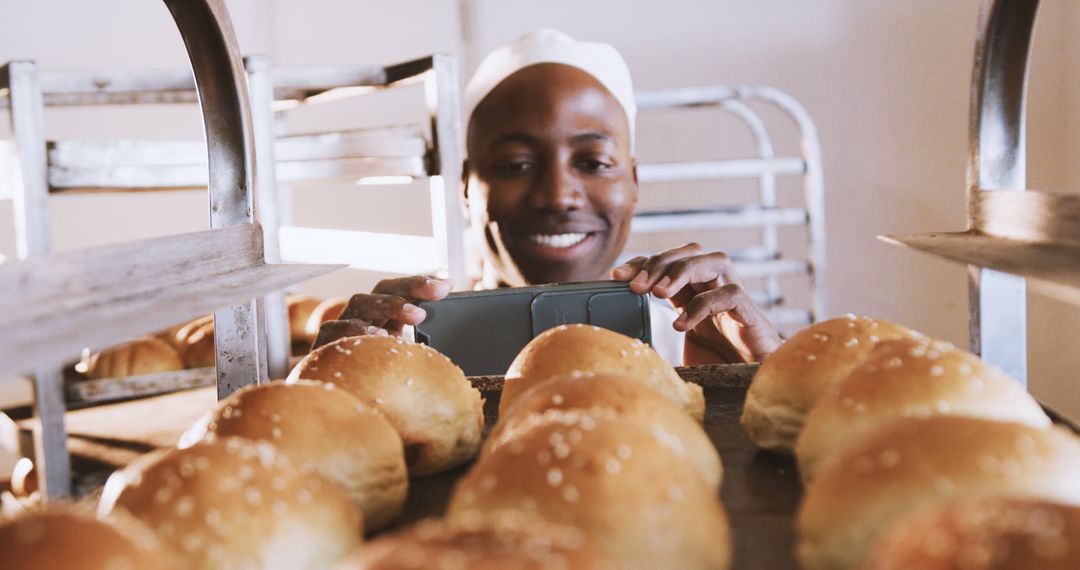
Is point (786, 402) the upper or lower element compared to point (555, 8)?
lower

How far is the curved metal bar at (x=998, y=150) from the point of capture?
1041mm

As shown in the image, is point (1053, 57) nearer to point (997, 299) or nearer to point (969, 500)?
point (997, 299)

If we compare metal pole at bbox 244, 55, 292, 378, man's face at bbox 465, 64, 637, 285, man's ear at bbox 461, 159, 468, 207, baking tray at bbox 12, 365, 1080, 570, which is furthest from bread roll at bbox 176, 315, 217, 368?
man's face at bbox 465, 64, 637, 285

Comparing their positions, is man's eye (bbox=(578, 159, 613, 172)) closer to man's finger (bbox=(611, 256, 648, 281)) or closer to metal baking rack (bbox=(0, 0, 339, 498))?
man's finger (bbox=(611, 256, 648, 281))

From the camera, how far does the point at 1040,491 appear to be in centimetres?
65

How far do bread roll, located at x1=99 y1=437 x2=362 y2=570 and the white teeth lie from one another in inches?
60.5

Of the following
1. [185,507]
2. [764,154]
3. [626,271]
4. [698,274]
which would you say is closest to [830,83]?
[764,154]

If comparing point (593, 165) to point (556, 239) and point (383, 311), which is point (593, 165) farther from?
point (383, 311)

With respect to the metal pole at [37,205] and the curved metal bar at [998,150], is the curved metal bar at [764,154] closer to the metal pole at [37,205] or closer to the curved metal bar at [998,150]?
the curved metal bar at [998,150]

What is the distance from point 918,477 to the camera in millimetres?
642

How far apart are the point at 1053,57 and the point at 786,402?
289 centimetres

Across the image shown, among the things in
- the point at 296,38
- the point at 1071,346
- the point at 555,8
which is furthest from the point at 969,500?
the point at 296,38

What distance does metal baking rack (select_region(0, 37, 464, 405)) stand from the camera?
1716 mm

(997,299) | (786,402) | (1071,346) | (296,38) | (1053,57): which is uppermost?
(296,38)
